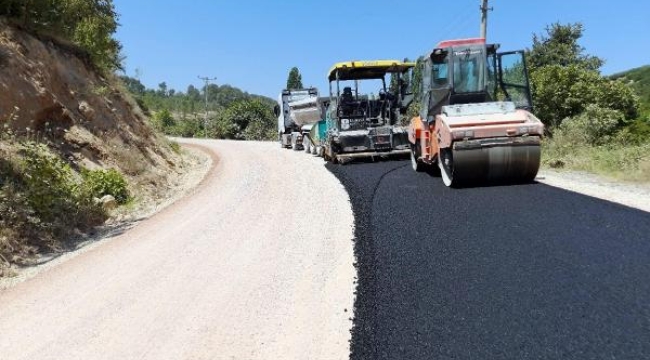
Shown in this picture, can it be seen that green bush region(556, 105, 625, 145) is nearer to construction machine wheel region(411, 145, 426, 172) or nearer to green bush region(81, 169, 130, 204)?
construction machine wheel region(411, 145, 426, 172)

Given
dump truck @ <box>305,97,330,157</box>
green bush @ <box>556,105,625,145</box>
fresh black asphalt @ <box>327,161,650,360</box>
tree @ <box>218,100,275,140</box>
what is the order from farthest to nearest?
tree @ <box>218,100,275,140</box>
dump truck @ <box>305,97,330,157</box>
green bush @ <box>556,105,625,145</box>
fresh black asphalt @ <box>327,161,650,360</box>

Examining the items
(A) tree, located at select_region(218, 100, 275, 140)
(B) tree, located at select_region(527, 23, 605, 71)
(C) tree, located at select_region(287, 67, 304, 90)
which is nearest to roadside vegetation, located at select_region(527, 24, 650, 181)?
(B) tree, located at select_region(527, 23, 605, 71)

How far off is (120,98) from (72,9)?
2781 mm

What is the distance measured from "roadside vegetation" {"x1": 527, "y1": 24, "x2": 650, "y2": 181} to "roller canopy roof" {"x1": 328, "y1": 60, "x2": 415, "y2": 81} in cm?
456

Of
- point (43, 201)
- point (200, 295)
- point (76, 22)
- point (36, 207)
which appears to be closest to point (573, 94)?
point (76, 22)

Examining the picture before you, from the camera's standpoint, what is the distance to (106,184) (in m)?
9.91

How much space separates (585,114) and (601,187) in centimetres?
1239

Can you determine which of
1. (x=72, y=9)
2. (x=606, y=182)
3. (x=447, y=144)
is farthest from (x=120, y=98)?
(x=606, y=182)

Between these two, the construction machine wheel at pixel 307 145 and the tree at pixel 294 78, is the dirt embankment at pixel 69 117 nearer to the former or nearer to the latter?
the construction machine wheel at pixel 307 145

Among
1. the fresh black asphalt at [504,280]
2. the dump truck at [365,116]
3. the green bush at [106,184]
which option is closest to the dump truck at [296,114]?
the dump truck at [365,116]

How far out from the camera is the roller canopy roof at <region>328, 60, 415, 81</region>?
14359 millimetres

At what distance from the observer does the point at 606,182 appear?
29.2ft

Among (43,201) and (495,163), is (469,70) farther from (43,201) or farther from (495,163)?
(43,201)

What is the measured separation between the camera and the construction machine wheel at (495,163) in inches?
324
